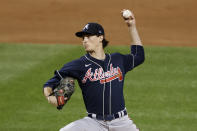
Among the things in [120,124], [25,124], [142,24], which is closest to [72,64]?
[120,124]

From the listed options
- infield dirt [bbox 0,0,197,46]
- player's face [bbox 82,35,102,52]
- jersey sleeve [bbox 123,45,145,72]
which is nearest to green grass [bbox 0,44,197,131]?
infield dirt [bbox 0,0,197,46]

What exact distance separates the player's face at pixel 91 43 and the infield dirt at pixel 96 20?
22.1 ft

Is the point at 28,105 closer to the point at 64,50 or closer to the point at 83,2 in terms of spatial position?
the point at 64,50

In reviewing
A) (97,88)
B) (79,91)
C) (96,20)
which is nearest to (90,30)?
(97,88)

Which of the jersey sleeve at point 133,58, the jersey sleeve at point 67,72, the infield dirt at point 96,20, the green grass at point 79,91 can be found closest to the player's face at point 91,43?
the jersey sleeve at point 67,72

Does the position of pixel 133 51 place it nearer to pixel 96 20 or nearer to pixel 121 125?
pixel 121 125

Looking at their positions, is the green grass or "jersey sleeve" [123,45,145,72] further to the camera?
the green grass

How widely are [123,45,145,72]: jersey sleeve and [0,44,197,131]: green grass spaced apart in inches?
90.3

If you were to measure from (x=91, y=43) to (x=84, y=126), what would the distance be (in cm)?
103

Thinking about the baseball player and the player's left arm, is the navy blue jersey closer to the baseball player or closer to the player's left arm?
the baseball player

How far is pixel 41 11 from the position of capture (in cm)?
1530

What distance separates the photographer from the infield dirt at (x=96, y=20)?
13.5m

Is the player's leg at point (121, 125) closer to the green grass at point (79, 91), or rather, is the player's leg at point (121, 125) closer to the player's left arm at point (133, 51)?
the player's left arm at point (133, 51)

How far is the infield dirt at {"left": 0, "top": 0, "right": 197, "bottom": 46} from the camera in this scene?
13.5m
